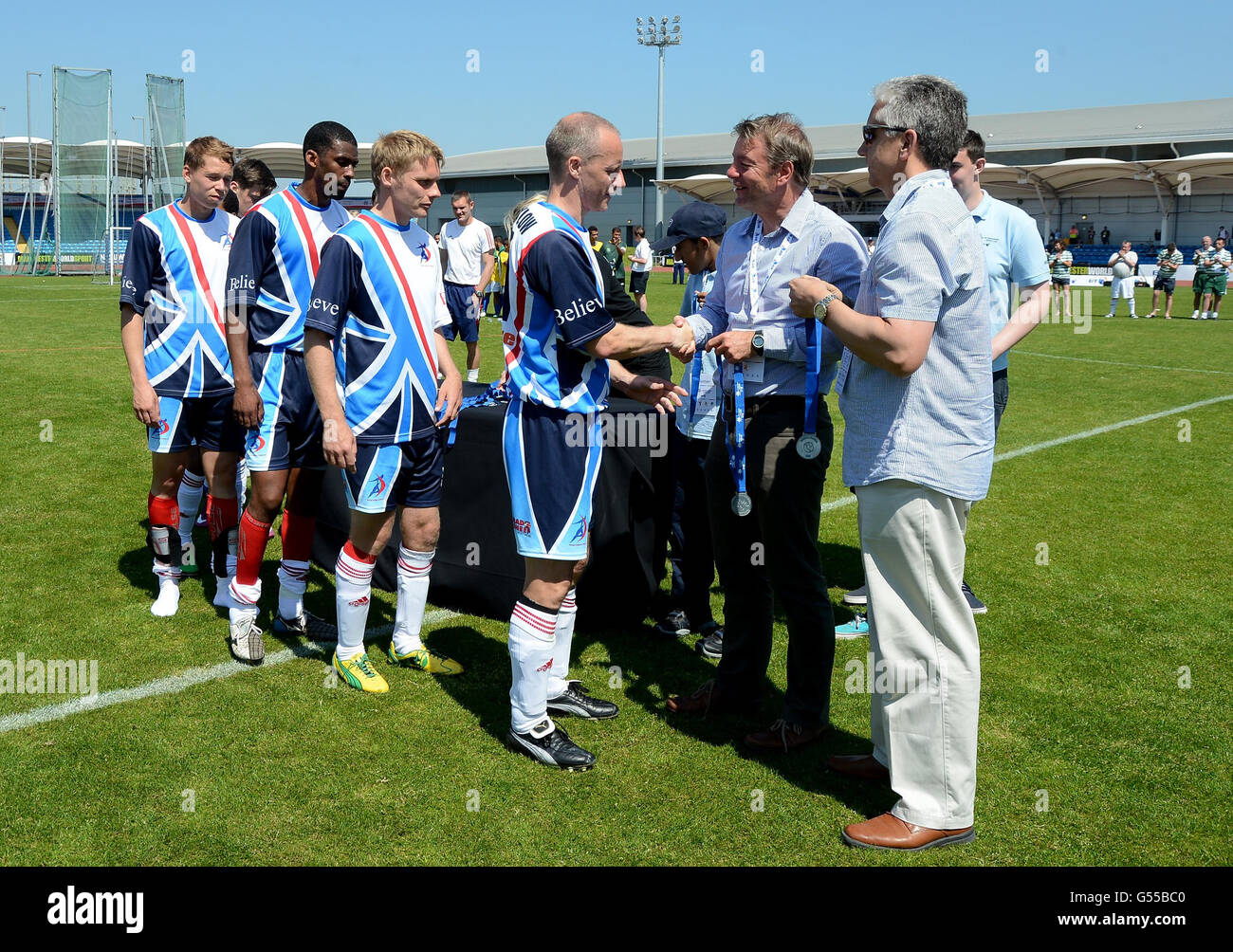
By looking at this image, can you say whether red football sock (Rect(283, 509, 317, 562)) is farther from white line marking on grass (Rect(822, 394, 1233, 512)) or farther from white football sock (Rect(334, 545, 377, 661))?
white line marking on grass (Rect(822, 394, 1233, 512))

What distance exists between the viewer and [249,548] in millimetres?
4719

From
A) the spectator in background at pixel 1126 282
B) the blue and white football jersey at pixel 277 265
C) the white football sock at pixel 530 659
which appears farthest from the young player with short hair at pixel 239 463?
the spectator in background at pixel 1126 282

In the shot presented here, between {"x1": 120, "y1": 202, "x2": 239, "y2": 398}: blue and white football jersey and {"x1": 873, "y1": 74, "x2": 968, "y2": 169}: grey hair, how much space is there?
11.4 feet

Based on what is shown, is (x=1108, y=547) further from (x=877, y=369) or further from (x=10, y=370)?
(x=10, y=370)

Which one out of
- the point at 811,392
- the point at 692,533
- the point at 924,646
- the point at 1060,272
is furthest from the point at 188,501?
the point at 1060,272

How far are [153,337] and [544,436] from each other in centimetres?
264

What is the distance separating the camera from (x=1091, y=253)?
165ft

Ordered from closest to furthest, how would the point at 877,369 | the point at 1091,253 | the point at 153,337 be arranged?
the point at 877,369 < the point at 153,337 < the point at 1091,253

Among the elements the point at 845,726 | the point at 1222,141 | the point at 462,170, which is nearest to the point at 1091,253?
the point at 1222,141

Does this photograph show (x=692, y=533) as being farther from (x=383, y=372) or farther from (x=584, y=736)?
(x=383, y=372)

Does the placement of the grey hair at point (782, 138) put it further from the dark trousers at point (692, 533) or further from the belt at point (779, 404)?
the dark trousers at point (692, 533)

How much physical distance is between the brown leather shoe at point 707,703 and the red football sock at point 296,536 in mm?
2043

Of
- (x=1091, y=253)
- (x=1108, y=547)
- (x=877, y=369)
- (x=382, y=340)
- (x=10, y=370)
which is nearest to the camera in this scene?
(x=877, y=369)

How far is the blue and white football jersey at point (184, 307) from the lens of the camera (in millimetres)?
5012
